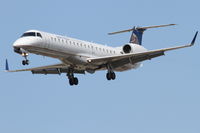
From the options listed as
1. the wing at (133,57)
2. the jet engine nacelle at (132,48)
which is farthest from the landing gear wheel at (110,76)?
the jet engine nacelle at (132,48)

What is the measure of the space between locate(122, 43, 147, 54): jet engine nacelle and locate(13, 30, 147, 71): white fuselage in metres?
1.45

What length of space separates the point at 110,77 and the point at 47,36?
17.5ft

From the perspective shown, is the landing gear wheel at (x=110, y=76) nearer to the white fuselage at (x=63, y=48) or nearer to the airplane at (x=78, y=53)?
the airplane at (x=78, y=53)

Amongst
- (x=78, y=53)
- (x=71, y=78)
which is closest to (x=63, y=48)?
(x=78, y=53)

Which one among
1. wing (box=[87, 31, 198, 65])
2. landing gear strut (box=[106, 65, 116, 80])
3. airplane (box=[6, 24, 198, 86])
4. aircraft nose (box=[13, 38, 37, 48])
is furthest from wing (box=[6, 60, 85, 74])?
aircraft nose (box=[13, 38, 37, 48])

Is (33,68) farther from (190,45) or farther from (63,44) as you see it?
(190,45)

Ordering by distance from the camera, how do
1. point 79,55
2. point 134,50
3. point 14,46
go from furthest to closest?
1. point 134,50
2. point 79,55
3. point 14,46

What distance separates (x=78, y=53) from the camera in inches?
1346

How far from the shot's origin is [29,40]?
3228cm

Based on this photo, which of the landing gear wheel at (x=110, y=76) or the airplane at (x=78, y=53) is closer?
the airplane at (x=78, y=53)

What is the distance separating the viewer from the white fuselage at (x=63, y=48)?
3234 centimetres

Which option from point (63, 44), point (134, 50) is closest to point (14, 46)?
point (63, 44)

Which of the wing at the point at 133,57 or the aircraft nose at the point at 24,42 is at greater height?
the aircraft nose at the point at 24,42

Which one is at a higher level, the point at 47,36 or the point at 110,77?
the point at 47,36
